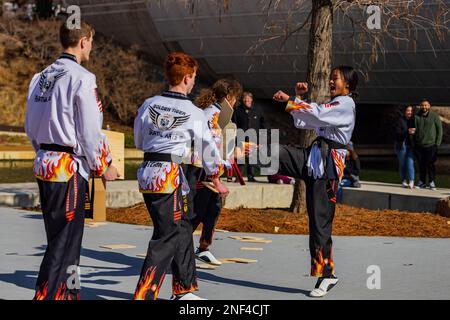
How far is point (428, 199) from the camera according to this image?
16719 millimetres

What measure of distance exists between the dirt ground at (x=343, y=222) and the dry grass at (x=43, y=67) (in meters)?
29.1

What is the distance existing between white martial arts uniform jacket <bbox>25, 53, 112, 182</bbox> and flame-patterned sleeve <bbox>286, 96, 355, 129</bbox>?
2.00 m

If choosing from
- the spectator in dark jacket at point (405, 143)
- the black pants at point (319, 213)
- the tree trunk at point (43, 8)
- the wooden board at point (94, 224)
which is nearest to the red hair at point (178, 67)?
the black pants at point (319, 213)

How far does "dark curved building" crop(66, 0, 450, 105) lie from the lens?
41.7 metres

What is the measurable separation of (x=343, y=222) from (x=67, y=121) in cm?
756

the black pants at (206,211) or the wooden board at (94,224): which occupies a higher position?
the black pants at (206,211)

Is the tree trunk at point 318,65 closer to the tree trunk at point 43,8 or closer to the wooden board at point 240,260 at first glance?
the wooden board at point 240,260

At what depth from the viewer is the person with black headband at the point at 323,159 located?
8359 mm

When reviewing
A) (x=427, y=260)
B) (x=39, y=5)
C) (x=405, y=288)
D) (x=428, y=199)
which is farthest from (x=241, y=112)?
(x=39, y=5)

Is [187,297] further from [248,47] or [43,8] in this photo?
[43,8]

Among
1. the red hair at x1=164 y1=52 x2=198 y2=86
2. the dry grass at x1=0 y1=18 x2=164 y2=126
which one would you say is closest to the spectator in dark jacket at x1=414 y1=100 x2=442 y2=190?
the red hair at x1=164 y1=52 x2=198 y2=86

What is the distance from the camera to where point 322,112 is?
8.34m

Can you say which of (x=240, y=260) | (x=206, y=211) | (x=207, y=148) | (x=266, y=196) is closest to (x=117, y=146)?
(x=206, y=211)
